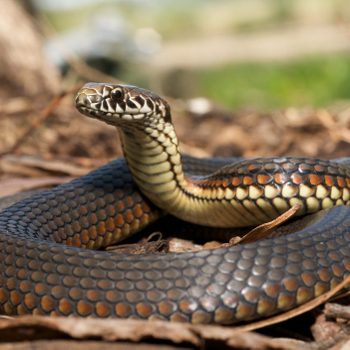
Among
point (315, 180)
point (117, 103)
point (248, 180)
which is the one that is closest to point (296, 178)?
point (315, 180)

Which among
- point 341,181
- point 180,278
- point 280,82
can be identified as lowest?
point 280,82

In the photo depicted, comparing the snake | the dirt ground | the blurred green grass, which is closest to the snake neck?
the snake

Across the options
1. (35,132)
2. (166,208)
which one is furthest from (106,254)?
(35,132)

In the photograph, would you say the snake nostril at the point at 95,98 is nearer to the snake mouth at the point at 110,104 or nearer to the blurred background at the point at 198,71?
the snake mouth at the point at 110,104

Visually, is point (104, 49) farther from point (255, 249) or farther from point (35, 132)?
point (255, 249)

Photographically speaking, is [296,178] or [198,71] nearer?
[296,178]

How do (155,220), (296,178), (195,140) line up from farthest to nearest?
(195,140) → (155,220) → (296,178)

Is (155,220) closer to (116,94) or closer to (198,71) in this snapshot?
(116,94)
